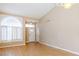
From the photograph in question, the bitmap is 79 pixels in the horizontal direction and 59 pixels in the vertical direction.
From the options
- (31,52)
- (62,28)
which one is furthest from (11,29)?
(62,28)

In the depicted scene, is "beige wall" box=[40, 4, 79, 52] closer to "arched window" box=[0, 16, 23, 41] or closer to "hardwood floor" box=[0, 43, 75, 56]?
"hardwood floor" box=[0, 43, 75, 56]

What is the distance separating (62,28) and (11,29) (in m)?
2.83

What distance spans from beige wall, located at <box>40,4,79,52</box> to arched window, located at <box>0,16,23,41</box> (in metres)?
1.56

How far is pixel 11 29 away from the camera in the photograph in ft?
18.0

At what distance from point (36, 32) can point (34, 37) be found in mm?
399

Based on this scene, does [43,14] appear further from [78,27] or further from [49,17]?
[78,27]

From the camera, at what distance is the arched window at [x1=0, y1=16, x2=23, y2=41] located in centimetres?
517

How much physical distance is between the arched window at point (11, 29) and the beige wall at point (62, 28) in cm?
156

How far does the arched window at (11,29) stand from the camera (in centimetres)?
517

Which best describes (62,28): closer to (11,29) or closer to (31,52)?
(31,52)

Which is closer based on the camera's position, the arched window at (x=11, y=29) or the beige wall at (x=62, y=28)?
the beige wall at (x=62, y=28)

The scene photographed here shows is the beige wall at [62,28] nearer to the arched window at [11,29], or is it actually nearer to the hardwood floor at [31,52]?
the hardwood floor at [31,52]

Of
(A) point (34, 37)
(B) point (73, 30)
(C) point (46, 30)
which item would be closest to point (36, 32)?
(A) point (34, 37)

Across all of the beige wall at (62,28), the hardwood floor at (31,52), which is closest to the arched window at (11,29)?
the hardwood floor at (31,52)
